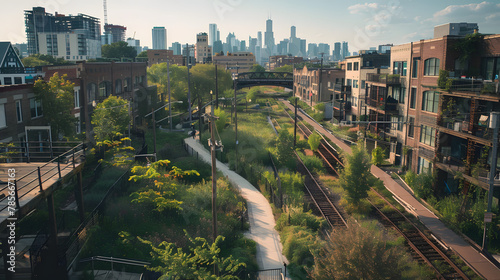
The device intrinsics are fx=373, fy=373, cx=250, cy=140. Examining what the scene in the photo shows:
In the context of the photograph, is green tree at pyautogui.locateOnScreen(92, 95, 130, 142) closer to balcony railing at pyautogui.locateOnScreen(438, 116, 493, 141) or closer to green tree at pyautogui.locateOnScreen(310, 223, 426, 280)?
green tree at pyautogui.locateOnScreen(310, 223, 426, 280)

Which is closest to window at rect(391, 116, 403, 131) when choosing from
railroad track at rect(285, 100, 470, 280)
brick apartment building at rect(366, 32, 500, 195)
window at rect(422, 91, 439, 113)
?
brick apartment building at rect(366, 32, 500, 195)

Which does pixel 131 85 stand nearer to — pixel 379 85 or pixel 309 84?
pixel 379 85

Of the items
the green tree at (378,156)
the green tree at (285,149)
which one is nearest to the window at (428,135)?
the green tree at (378,156)

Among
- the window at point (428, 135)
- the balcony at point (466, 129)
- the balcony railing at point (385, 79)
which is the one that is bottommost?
the window at point (428, 135)

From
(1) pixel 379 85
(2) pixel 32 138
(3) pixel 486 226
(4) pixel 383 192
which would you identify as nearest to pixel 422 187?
(4) pixel 383 192

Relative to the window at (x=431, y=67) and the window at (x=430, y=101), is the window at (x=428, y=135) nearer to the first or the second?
the window at (x=430, y=101)

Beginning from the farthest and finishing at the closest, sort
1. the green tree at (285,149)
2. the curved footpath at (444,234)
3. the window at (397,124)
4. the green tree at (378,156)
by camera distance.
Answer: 1. the window at (397,124)
2. the green tree at (378,156)
3. the green tree at (285,149)
4. the curved footpath at (444,234)

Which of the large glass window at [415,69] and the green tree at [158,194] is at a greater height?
the large glass window at [415,69]
